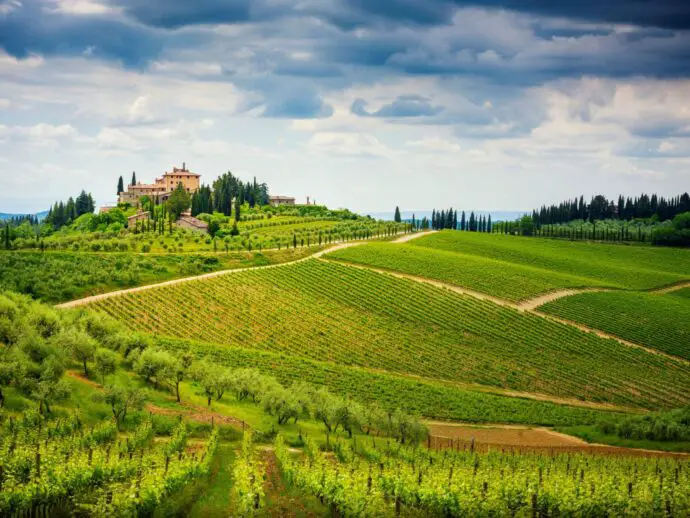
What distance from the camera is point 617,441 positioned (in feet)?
180

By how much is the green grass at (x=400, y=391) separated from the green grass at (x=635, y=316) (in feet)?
83.6

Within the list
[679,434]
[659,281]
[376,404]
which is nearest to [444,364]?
[376,404]

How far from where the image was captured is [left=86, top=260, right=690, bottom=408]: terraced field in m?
72.9

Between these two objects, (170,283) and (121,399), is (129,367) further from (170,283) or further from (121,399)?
(170,283)

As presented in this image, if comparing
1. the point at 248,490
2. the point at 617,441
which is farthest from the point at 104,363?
the point at 617,441

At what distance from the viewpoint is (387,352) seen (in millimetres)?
77125

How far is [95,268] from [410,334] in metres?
42.8

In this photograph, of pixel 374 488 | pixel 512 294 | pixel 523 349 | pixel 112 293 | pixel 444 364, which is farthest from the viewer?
pixel 512 294

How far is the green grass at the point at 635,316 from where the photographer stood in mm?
86375

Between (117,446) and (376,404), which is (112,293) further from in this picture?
(117,446)

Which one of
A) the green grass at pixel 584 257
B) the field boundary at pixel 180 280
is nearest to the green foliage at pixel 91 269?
the field boundary at pixel 180 280

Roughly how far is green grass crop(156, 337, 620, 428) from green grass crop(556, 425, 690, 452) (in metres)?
2.59

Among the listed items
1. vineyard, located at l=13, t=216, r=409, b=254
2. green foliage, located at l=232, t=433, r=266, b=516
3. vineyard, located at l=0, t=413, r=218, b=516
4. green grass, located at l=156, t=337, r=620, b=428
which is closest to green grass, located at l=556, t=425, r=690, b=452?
green grass, located at l=156, t=337, r=620, b=428

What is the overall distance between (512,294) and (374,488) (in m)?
71.8
